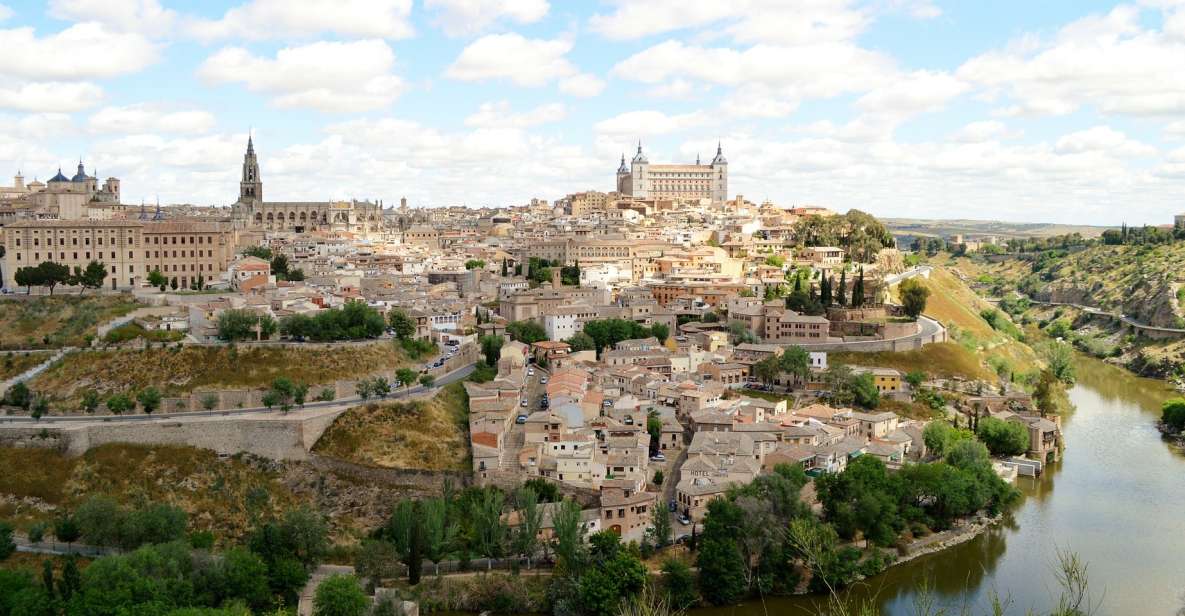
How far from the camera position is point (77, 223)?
30.2 metres

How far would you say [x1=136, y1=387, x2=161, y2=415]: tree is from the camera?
20625mm

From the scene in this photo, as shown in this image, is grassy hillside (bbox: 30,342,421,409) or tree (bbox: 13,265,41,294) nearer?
grassy hillside (bbox: 30,342,421,409)

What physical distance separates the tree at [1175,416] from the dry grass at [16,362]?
95.2 ft

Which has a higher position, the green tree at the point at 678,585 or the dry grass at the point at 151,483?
the dry grass at the point at 151,483

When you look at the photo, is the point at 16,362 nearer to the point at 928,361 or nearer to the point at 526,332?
the point at 526,332

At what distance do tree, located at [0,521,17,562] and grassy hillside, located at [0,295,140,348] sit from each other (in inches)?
300

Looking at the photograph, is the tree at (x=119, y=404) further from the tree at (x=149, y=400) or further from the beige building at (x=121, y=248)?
the beige building at (x=121, y=248)

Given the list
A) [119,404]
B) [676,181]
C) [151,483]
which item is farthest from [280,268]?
[676,181]

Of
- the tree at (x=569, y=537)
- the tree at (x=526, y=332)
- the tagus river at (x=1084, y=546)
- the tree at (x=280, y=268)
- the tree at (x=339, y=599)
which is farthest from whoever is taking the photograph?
the tree at (x=280, y=268)

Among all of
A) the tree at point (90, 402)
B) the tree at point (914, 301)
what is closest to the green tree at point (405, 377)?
the tree at point (90, 402)

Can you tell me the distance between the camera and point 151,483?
19109 millimetres

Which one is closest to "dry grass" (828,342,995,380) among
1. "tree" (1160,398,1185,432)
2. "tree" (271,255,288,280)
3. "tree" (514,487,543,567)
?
"tree" (1160,398,1185,432)

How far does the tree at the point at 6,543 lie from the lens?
16.5 m

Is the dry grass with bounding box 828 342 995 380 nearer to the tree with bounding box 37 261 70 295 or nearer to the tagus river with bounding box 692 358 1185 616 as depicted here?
the tagus river with bounding box 692 358 1185 616
